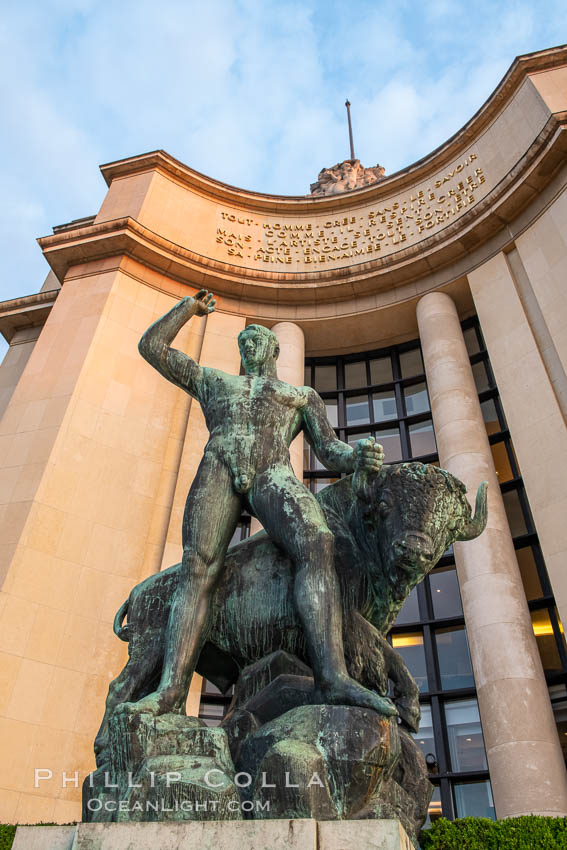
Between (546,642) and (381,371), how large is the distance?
38.9ft

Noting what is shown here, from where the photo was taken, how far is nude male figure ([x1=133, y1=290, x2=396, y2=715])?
372 cm

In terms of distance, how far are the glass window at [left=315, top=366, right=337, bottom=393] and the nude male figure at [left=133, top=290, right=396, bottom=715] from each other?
57.6 ft

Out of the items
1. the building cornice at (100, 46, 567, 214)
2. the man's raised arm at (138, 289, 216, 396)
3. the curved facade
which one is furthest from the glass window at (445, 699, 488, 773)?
the building cornice at (100, 46, 567, 214)

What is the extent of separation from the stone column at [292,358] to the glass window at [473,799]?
844cm

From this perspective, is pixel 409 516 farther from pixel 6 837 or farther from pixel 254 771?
pixel 6 837

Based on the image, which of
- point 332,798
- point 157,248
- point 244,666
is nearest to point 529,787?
point 244,666

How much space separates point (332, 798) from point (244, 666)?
142 centimetres

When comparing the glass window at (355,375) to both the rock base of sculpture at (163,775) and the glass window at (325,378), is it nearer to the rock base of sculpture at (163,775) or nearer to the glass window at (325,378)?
the glass window at (325,378)

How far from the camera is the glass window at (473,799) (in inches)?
492

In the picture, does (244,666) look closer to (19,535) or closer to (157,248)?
(19,535)

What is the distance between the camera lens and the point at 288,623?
13.4 feet

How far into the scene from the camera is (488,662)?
12.3 metres

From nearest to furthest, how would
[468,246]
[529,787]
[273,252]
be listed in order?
[529,787] < [468,246] < [273,252]

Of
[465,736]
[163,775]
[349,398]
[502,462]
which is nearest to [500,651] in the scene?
[465,736]
